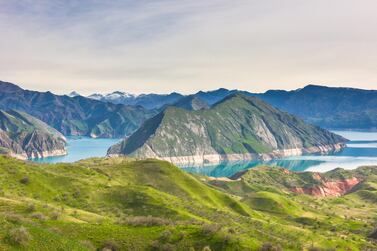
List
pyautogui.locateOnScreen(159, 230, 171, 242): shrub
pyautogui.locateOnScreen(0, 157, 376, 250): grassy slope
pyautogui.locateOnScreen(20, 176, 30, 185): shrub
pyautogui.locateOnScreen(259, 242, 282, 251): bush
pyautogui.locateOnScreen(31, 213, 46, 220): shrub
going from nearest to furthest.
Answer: pyautogui.locateOnScreen(259, 242, 282, 251): bush, pyautogui.locateOnScreen(0, 157, 376, 250): grassy slope, pyautogui.locateOnScreen(159, 230, 171, 242): shrub, pyautogui.locateOnScreen(31, 213, 46, 220): shrub, pyautogui.locateOnScreen(20, 176, 30, 185): shrub

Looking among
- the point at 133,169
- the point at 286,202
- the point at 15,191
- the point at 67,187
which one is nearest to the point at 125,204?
the point at 67,187

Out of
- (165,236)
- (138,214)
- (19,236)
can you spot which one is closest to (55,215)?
(165,236)

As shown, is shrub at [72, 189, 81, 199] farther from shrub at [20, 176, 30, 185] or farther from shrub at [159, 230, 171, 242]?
shrub at [159, 230, 171, 242]

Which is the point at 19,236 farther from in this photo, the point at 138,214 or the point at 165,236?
the point at 138,214

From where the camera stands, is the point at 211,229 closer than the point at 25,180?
Yes

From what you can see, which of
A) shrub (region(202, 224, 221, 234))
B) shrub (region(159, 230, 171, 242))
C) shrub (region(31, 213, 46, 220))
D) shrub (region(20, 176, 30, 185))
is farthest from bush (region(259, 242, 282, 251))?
shrub (region(20, 176, 30, 185))

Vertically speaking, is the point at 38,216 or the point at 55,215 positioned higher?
the point at 38,216

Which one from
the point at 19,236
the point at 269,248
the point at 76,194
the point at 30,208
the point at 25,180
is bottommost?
the point at 76,194
